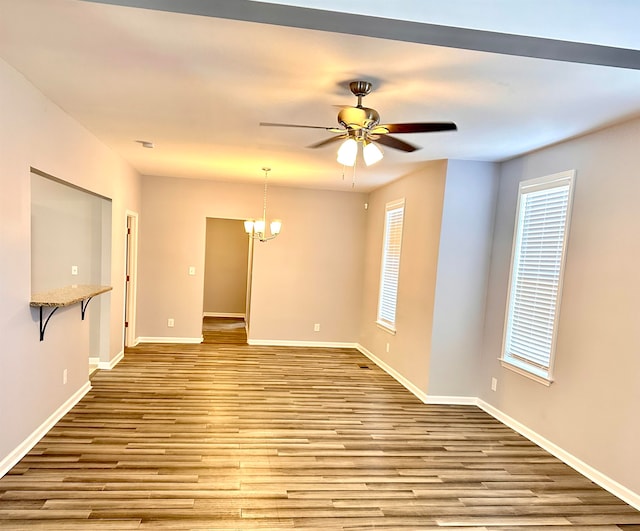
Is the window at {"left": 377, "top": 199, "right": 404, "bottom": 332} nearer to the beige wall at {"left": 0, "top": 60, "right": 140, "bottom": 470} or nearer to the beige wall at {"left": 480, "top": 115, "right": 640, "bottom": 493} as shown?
the beige wall at {"left": 480, "top": 115, "right": 640, "bottom": 493}

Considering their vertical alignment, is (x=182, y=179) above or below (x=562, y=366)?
above

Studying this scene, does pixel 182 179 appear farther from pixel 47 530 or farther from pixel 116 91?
pixel 47 530

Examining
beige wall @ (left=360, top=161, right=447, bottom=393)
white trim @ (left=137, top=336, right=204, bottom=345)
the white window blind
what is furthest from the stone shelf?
the white window blind

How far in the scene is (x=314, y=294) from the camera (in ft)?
22.1

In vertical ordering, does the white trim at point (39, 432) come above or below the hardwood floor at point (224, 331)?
above

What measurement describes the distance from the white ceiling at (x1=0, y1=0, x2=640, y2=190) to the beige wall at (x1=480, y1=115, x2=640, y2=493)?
28 centimetres

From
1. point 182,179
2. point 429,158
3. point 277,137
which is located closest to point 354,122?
point 277,137

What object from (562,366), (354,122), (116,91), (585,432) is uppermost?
(116,91)

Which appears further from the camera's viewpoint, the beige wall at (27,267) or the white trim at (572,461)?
the white trim at (572,461)

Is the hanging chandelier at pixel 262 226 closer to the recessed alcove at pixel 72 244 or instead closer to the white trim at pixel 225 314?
the recessed alcove at pixel 72 244

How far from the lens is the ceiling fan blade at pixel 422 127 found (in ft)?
7.14

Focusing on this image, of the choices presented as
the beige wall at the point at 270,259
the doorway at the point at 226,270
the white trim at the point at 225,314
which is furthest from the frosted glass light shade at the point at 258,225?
the white trim at the point at 225,314

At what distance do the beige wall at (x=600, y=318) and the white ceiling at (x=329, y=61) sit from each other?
11.1 inches

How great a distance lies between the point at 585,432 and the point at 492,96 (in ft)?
8.42
